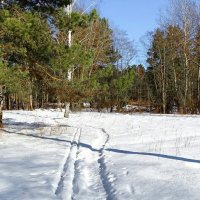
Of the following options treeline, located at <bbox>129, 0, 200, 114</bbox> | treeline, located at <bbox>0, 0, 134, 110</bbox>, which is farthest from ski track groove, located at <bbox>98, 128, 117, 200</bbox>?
treeline, located at <bbox>129, 0, 200, 114</bbox>

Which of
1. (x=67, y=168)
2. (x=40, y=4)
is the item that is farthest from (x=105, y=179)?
(x=40, y=4)

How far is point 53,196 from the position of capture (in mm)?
6090

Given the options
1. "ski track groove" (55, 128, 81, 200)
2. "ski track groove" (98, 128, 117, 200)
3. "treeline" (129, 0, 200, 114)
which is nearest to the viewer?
"ski track groove" (98, 128, 117, 200)

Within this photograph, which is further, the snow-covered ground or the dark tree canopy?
the dark tree canopy

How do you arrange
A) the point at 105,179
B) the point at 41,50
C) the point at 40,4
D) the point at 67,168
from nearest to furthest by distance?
the point at 105,179 < the point at 67,168 < the point at 41,50 < the point at 40,4

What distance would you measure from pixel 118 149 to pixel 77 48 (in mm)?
4462

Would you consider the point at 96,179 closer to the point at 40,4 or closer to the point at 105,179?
the point at 105,179

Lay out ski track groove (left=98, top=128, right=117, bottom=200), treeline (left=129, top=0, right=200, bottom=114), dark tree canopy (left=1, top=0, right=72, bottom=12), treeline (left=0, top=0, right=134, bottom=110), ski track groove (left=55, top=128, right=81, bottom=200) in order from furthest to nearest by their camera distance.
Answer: treeline (left=129, top=0, right=200, bottom=114) < dark tree canopy (left=1, top=0, right=72, bottom=12) < treeline (left=0, top=0, right=134, bottom=110) < ski track groove (left=55, top=128, right=81, bottom=200) < ski track groove (left=98, top=128, right=117, bottom=200)

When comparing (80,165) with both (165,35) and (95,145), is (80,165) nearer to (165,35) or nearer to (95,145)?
(95,145)

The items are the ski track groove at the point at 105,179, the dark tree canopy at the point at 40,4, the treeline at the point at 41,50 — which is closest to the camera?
the ski track groove at the point at 105,179

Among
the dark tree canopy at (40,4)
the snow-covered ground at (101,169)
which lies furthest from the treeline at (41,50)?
the snow-covered ground at (101,169)

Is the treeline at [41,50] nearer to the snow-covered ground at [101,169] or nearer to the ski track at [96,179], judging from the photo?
the snow-covered ground at [101,169]

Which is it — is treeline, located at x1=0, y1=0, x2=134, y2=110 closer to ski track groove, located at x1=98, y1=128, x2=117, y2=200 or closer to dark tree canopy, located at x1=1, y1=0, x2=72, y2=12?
dark tree canopy, located at x1=1, y1=0, x2=72, y2=12

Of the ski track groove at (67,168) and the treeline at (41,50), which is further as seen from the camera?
the treeline at (41,50)
